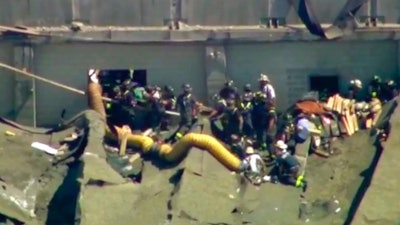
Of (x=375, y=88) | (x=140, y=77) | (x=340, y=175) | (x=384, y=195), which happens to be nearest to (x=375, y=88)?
(x=375, y=88)

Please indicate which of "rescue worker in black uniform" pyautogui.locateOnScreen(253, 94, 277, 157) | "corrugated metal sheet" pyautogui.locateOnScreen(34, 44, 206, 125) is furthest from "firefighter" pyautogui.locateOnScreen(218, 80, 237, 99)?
"corrugated metal sheet" pyautogui.locateOnScreen(34, 44, 206, 125)

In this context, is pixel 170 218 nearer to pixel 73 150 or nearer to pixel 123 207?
pixel 123 207

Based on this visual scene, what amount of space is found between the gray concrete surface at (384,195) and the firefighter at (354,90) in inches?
149

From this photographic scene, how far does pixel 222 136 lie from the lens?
42.5 metres

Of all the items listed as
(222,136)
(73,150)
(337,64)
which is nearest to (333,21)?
(337,64)

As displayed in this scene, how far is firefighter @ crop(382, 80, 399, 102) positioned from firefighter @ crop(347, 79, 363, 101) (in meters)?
0.56

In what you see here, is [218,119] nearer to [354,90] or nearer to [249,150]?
[249,150]

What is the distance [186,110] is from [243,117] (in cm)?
134

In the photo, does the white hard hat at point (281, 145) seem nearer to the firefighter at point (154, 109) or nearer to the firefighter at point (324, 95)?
the firefighter at point (154, 109)

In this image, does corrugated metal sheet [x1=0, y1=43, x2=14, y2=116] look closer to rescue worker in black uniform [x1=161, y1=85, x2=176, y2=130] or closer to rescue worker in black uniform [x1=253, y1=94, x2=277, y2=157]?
rescue worker in black uniform [x1=161, y1=85, x2=176, y2=130]

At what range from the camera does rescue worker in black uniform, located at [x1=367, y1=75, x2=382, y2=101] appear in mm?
44125

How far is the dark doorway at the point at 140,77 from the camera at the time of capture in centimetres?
4456

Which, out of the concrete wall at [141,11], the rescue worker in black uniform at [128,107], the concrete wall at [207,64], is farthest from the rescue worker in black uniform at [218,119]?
the concrete wall at [141,11]

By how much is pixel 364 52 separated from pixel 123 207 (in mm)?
9568
